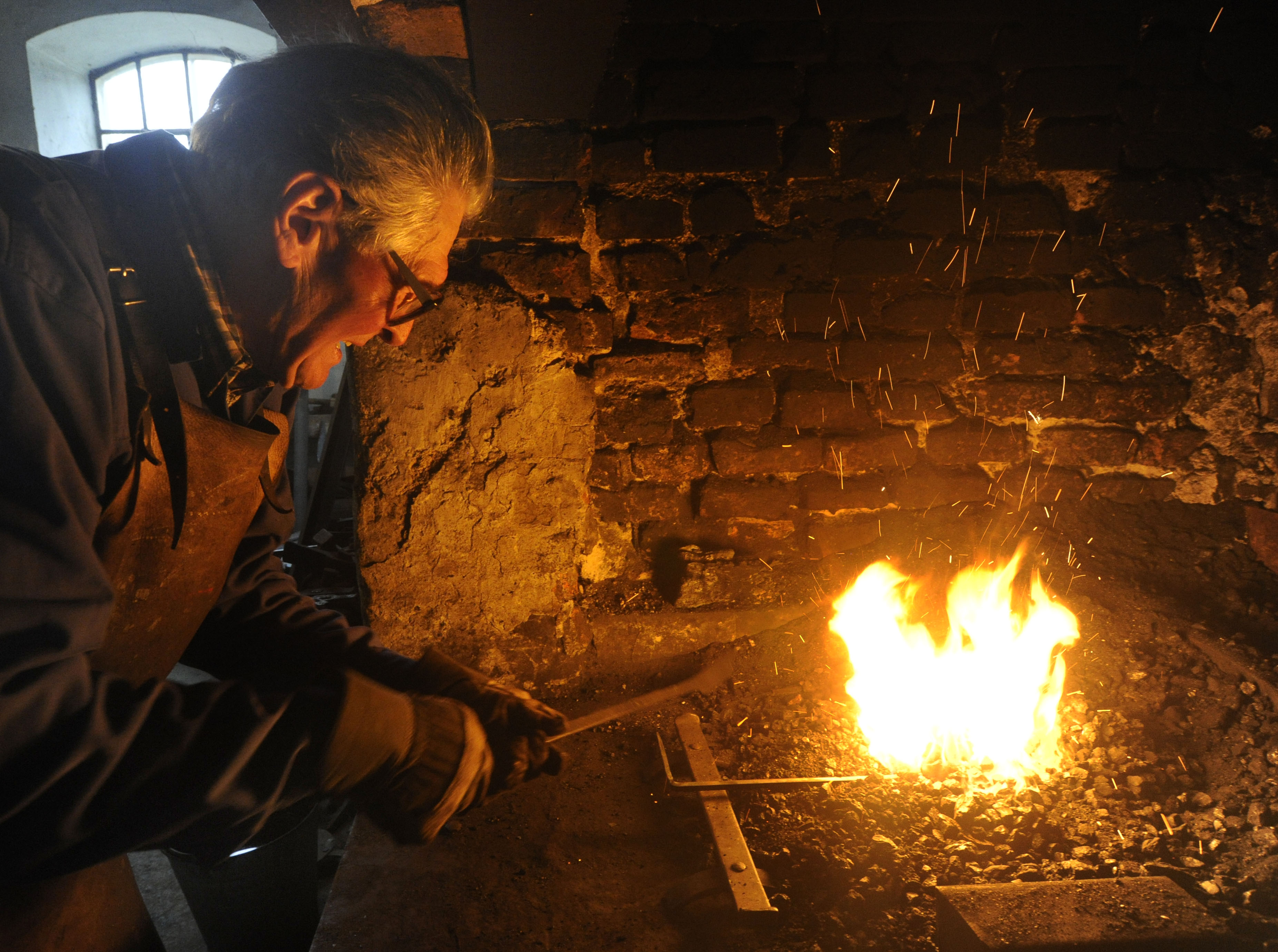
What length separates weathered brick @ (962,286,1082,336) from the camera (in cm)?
238

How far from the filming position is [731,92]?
2.17 m

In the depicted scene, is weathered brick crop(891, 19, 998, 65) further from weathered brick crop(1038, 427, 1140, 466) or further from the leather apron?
the leather apron

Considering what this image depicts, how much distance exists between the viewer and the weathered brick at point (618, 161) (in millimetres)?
2217

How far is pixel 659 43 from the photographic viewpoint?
213cm

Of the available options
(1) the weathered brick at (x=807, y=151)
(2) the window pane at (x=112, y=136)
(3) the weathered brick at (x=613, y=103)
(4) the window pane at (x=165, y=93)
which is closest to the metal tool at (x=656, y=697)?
(1) the weathered brick at (x=807, y=151)

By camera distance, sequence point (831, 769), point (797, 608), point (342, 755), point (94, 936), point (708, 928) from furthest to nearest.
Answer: point (797, 608)
point (831, 769)
point (708, 928)
point (94, 936)
point (342, 755)

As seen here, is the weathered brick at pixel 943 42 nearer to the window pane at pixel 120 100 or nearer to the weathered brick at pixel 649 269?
the weathered brick at pixel 649 269

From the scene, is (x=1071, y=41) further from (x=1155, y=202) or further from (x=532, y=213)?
(x=532, y=213)

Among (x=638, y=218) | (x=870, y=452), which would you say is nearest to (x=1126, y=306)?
(x=870, y=452)

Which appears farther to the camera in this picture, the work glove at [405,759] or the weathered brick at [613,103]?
the weathered brick at [613,103]

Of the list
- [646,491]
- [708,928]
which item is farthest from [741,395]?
[708,928]

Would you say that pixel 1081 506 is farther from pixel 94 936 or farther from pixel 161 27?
pixel 161 27

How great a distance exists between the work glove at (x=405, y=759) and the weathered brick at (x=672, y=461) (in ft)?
4.11

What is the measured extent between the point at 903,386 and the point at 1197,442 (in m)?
1.05
